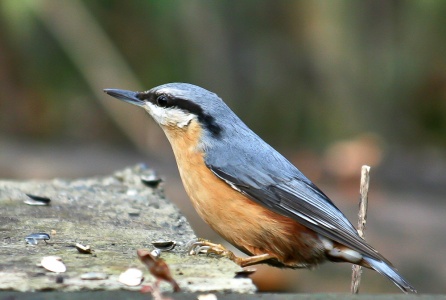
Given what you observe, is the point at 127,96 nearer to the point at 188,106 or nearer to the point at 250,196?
the point at 188,106

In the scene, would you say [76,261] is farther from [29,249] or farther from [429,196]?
[429,196]

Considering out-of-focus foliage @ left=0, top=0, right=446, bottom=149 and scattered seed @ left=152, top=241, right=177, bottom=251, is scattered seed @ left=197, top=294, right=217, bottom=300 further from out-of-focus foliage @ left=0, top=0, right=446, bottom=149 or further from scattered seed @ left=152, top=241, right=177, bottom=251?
out-of-focus foliage @ left=0, top=0, right=446, bottom=149

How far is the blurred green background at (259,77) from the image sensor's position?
9664 mm

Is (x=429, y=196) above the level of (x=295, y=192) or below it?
above

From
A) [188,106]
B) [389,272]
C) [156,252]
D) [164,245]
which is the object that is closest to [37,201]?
[188,106]

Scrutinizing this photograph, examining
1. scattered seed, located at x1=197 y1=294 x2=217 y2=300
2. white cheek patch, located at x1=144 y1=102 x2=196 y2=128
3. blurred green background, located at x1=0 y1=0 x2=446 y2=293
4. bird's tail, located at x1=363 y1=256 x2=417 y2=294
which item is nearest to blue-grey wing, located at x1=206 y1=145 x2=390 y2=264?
bird's tail, located at x1=363 y1=256 x2=417 y2=294

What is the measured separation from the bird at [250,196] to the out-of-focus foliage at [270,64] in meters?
4.90

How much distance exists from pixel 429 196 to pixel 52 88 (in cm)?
480

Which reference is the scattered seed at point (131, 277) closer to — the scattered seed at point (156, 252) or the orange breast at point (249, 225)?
the scattered seed at point (156, 252)

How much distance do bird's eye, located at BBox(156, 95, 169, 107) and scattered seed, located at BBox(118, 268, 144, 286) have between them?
1.85 metres

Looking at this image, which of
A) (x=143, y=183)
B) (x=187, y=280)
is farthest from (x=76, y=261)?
(x=143, y=183)

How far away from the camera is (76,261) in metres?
3.40

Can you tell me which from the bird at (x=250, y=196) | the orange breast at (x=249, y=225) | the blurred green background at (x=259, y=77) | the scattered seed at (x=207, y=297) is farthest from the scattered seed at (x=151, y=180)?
the blurred green background at (x=259, y=77)

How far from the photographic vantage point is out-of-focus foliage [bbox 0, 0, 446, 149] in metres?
9.78
